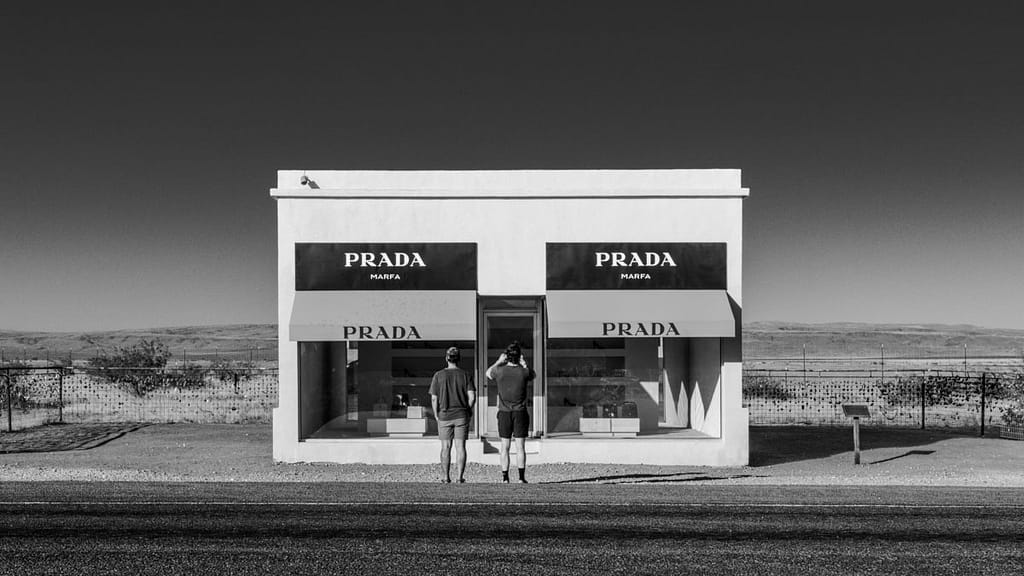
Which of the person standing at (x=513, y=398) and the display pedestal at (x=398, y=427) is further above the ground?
the person standing at (x=513, y=398)

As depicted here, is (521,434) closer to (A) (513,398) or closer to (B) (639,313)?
(A) (513,398)

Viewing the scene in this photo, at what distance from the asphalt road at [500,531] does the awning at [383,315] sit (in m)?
4.34

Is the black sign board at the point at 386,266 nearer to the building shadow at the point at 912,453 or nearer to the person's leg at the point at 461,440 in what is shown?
the person's leg at the point at 461,440

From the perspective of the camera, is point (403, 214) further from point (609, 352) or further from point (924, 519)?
point (924, 519)

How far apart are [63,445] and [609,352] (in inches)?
415

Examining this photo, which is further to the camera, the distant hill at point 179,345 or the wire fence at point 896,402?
the distant hill at point 179,345

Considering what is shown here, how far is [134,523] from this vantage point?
8266mm

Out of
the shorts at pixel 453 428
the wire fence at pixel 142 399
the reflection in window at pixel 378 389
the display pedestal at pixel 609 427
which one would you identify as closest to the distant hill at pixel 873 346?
the wire fence at pixel 142 399

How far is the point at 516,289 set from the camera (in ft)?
50.0

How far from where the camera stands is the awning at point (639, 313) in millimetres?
14875

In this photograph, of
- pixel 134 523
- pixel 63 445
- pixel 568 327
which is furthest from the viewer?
pixel 63 445

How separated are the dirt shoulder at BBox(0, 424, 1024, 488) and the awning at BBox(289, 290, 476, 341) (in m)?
2.14

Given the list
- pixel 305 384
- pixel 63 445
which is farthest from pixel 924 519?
pixel 63 445

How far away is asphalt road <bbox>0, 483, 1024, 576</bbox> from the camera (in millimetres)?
6750
